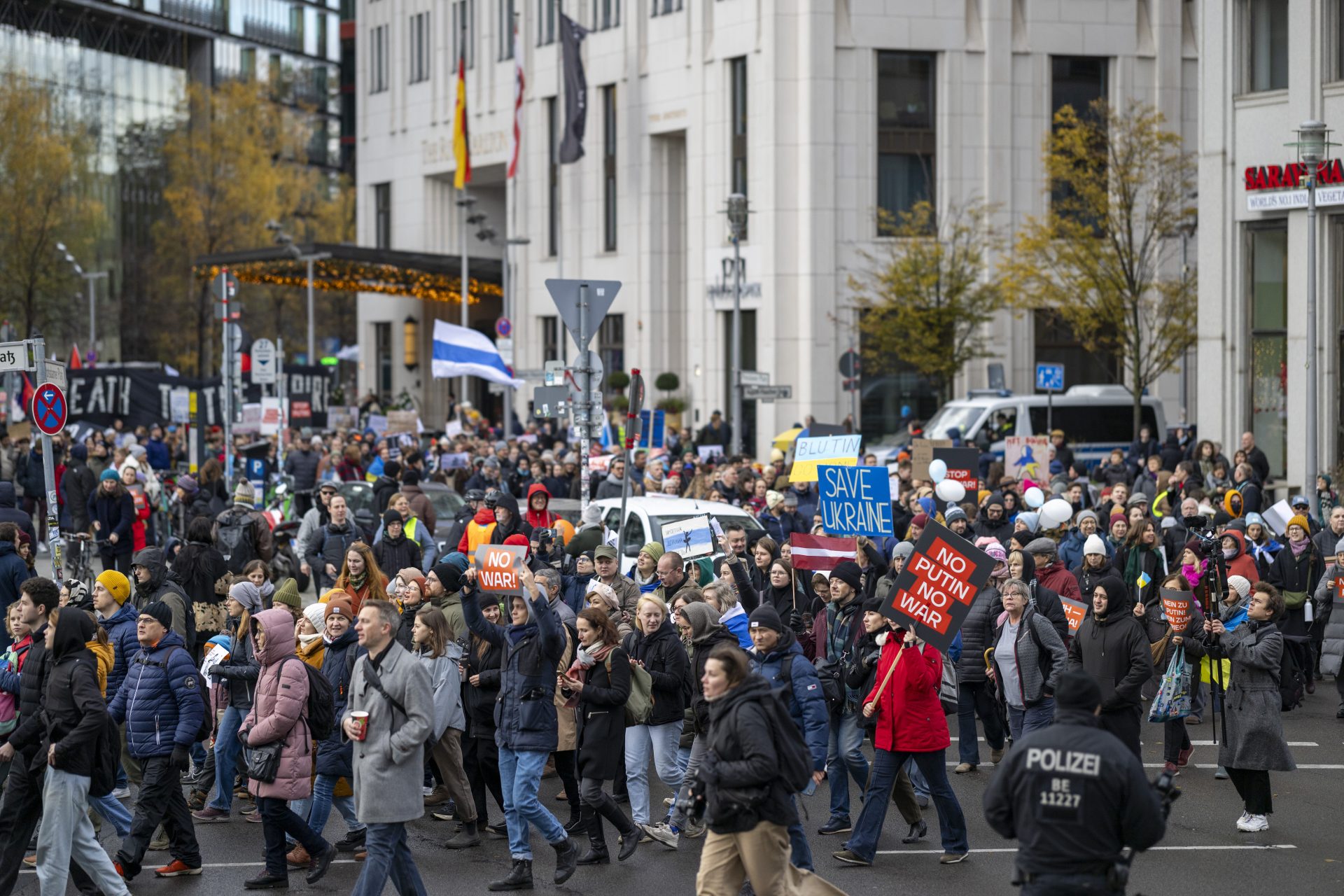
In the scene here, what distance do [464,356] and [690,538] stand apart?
17.4 m

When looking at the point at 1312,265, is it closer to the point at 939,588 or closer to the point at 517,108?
the point at 939,588

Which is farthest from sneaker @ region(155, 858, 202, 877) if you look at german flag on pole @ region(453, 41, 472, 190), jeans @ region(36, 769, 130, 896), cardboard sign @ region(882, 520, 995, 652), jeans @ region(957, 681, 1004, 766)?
german flag on pole @ region(453, 41, 472, 190)

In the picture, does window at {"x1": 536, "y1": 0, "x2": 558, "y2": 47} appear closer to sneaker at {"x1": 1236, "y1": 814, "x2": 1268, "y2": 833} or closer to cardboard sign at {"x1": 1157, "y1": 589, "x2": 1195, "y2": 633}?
Result: cardboard sign at {"x1": 1157, "y1": 589, "x2": 1195, "y2": 633}

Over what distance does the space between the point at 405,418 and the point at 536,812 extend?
25.9 m

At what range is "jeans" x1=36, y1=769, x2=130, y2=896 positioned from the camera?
30.0 feet

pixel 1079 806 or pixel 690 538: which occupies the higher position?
pixel 690 538

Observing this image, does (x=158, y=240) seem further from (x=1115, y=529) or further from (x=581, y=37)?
(x=1115, y=529)

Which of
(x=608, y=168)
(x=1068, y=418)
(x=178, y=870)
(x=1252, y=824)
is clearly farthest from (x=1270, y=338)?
(x=608, y=168)

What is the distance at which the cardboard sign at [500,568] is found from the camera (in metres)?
11.0

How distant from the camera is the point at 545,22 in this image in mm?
54594

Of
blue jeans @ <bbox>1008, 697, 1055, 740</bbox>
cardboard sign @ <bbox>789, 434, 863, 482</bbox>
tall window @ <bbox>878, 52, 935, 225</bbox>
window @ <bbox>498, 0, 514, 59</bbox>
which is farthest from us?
window @ <bbox>498, 0, 514, 59</bbox>

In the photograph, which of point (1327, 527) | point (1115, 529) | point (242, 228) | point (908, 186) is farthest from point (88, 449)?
point (242, 228)

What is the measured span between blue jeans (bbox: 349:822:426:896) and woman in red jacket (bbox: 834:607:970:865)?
9.20 feet

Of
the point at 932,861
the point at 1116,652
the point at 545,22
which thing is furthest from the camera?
the point at 545,22
